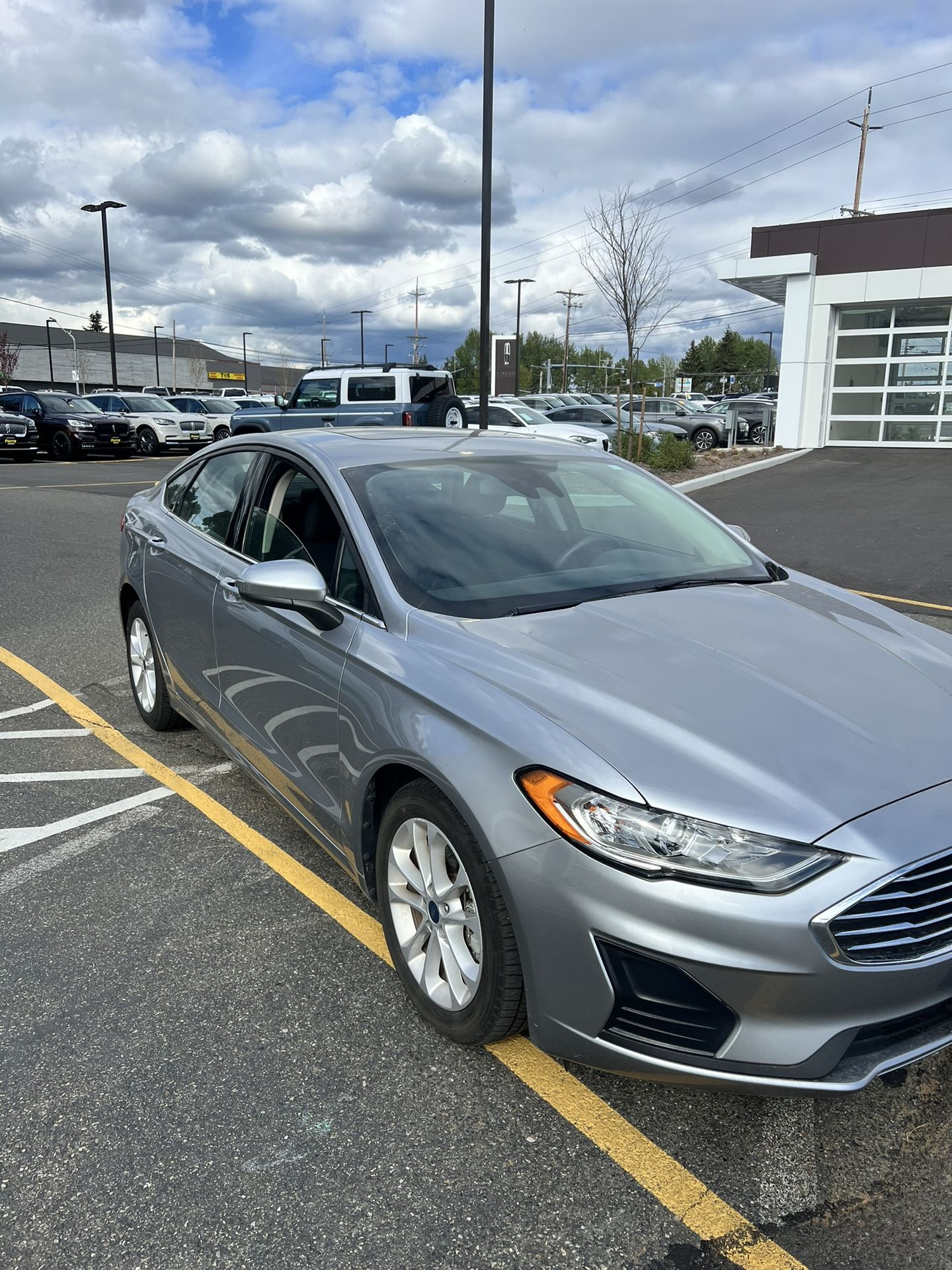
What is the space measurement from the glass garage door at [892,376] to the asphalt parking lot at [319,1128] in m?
21.8

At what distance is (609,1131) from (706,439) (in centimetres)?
2926

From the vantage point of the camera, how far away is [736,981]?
1.99 meters

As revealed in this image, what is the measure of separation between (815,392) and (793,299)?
2161 millimetres

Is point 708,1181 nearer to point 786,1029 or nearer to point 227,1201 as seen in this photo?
point 786,1029

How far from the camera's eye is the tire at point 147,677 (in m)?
4.78

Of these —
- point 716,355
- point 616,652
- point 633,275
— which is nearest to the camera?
point 616,652

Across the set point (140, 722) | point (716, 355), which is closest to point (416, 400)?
point (140, 722)

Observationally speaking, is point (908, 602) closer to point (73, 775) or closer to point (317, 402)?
point (73, 775)

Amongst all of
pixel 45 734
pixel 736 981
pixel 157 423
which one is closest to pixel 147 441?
pixel 157 423

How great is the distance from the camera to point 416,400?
61.2 ft

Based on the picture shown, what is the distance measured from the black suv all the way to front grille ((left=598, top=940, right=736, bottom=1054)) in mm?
26545

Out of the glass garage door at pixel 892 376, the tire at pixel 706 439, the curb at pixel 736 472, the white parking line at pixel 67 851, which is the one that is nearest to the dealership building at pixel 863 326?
the glass garage door at pixel 892 376

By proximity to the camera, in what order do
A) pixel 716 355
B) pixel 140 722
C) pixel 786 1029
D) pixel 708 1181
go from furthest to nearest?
1. pixel 716 355
2. pixel 140 722
3. pixel 708 1181
4. pixel 786 1029

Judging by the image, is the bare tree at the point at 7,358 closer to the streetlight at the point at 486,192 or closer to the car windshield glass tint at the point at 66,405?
the car windshield glass tint at the point at 66,405
